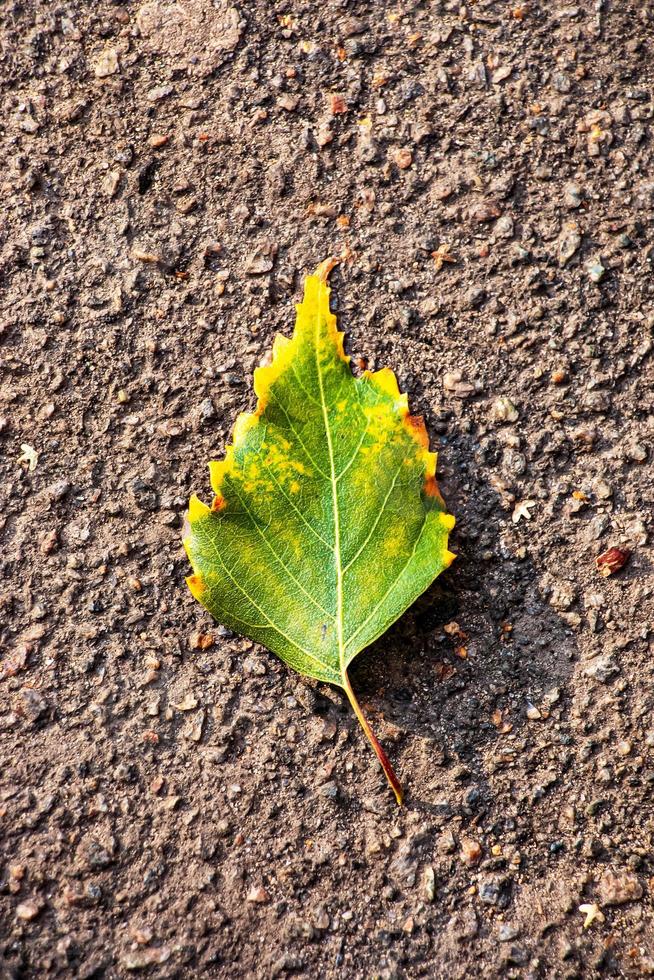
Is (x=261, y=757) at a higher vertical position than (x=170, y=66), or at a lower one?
lower

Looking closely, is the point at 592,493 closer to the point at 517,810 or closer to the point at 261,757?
the point at 517,810

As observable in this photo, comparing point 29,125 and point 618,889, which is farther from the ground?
point 29,125

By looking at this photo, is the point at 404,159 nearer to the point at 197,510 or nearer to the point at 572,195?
the point at 572,195

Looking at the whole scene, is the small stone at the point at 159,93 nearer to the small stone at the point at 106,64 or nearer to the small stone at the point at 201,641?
the small stone at the point at 106,64

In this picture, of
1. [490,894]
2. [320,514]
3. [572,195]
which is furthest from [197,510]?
[572,195]

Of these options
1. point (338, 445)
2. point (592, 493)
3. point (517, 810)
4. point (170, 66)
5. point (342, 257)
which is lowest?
point (517, 810)

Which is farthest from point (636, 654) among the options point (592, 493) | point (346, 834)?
point (346, 834)

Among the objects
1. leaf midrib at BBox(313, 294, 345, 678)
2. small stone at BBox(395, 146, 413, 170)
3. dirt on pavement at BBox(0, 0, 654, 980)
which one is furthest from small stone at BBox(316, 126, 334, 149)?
leaf midrib at BBox(313, 294, 345, 678)
